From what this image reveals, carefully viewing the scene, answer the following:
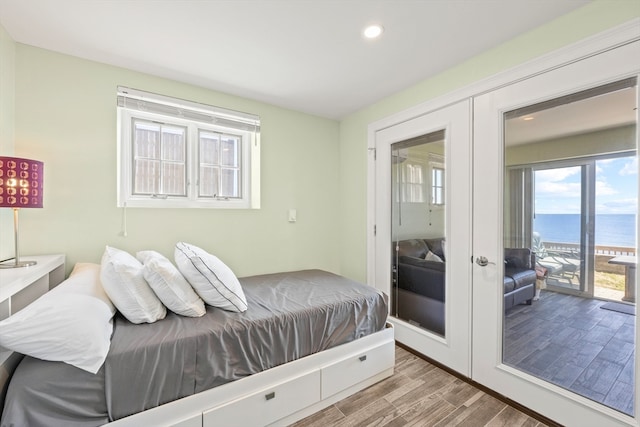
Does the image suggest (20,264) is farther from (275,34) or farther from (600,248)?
(600,248)

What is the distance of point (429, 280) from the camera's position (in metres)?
2.43

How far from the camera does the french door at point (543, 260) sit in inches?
57.1

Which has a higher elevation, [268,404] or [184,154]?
[184,154]

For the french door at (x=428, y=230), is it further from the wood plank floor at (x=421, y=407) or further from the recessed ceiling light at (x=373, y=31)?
the recessed ceiling light at (x=373, y=31)

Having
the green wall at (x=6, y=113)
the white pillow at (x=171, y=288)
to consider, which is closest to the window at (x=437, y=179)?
the white pillow at (x=171, y=288)

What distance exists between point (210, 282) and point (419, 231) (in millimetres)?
1854

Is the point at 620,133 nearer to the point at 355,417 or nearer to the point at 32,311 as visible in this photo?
the point at 355,417

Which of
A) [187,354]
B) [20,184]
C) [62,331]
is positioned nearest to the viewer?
[62,331]

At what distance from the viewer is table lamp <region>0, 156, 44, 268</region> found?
1.41 m

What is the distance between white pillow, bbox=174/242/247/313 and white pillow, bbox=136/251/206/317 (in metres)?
0.06

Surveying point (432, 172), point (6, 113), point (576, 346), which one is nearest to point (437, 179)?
point (432, 172)

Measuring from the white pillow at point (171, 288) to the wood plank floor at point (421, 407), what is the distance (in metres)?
1.00

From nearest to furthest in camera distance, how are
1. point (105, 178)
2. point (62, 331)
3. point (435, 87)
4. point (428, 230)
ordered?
point (62, 331), point (105, 178), point (435, 87), point (428, 230)

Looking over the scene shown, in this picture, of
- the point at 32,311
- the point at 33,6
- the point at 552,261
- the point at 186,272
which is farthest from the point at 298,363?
the point at 33,6
